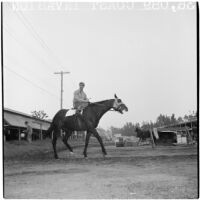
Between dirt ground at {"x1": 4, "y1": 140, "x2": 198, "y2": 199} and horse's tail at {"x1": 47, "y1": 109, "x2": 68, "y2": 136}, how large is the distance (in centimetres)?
113

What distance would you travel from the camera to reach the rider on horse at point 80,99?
7.36m

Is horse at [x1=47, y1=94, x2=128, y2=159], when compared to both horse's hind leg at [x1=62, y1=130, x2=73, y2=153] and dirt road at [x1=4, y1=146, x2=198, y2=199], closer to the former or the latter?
horse's hind leg at [x1=62, y1=130, x2=73, y2=153]

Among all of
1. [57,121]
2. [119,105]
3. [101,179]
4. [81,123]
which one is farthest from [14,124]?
[101,179]

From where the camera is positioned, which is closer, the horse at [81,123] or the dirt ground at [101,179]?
the dirt ground at [101,179]

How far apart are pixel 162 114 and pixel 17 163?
3753 millimetres

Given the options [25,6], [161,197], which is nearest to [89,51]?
[25,6]

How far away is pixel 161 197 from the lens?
15.5 feet

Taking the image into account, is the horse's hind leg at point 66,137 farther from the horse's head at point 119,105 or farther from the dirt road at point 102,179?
the horse's head at point 119,105

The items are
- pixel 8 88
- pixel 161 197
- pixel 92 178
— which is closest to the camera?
pixel 161 197

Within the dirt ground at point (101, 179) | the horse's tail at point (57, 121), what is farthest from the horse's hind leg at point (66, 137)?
the dirt ground at point (101, 179)

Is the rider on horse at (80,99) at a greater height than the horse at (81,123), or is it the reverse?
the rider on horse at (80,99)

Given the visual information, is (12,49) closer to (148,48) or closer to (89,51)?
(89,51)

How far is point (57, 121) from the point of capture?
27.2 ft

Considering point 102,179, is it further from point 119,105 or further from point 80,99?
point 80,99
